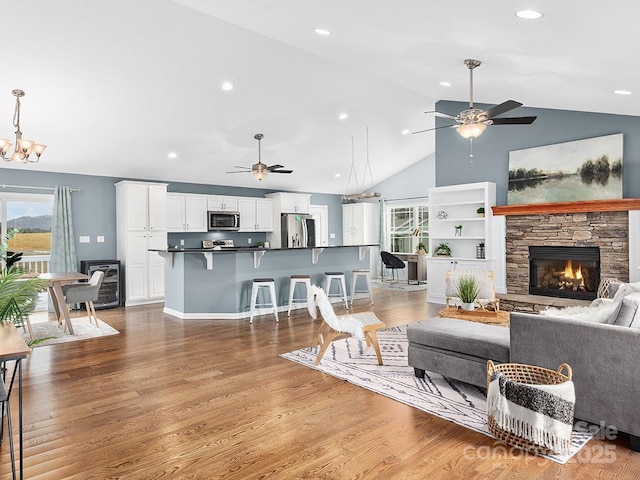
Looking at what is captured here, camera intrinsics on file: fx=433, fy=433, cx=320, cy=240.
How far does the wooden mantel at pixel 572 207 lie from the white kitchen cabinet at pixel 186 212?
5.59m

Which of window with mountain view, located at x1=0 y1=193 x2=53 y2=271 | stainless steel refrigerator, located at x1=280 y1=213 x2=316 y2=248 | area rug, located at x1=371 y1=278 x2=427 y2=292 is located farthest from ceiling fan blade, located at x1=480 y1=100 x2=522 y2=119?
window with mountain view, located at x1=0 y1=193 x2=53 y2=271

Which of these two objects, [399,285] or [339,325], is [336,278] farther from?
[339,325]

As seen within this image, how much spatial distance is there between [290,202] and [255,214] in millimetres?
912

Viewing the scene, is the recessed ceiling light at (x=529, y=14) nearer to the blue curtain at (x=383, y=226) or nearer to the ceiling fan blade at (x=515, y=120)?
the ceiling fan blade at (x=515, y=120)

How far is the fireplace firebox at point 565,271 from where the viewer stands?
6062 mm

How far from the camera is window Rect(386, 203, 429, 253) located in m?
11.0

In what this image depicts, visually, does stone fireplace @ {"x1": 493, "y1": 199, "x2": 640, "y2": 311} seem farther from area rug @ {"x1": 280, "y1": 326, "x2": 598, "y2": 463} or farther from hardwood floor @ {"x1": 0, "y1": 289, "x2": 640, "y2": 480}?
hardwood floor @ {"x1": 0, "y1": 289, "x2": 640, "y2": 480}

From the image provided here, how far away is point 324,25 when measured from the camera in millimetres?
3811

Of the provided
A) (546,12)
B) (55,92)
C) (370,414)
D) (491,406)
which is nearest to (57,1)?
(55,92)

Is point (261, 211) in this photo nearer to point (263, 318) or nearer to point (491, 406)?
point (263, 318)

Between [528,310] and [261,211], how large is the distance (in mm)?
5972

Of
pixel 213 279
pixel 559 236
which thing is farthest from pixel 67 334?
pixel 559 236

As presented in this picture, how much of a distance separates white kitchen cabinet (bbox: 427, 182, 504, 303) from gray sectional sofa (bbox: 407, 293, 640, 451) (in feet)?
13.9

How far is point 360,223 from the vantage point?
11.7 meters
